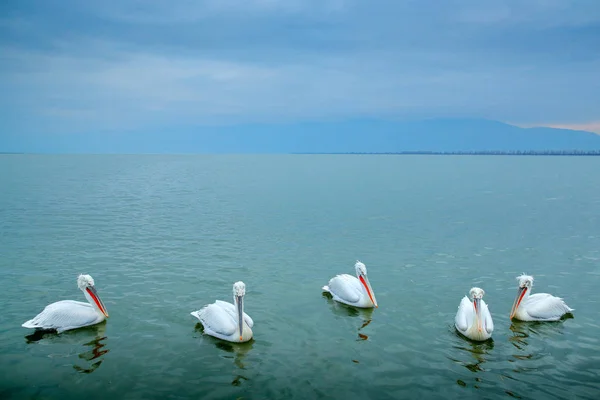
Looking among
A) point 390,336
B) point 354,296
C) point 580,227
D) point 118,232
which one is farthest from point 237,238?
point 580,227

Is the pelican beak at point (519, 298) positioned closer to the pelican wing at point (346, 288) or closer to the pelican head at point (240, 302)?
the pelican wing at point (346, 288)

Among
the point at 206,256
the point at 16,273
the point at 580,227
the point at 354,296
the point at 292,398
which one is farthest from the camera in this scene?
the point at 580,227

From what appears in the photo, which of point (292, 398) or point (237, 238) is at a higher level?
point (237, 238)

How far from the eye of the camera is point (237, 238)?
21.6 meters

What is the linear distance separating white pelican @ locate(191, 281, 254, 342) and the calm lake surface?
220 mm

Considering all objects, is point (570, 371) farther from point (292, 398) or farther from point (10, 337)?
point (10, 337)

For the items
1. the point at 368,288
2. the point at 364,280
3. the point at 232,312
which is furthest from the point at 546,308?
the point at 232,312

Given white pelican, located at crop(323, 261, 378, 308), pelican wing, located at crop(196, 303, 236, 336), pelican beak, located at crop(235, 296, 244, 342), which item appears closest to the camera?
pelican beak, located at crop(235, 296, 244, 342)

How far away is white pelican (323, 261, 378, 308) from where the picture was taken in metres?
12.7

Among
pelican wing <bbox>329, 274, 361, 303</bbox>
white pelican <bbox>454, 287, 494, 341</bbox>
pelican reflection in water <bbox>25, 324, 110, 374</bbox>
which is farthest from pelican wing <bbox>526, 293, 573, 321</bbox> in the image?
pelican reflection in water <bbox>25, 324, 110, 374</bbox>

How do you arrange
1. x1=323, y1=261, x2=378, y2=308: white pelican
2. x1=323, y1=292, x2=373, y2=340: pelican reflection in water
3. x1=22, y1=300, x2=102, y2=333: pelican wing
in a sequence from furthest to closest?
x1=323, y1=261, x2=378, y2=308: white pelican → x1=323, y1=292, x2=373, y2=340: pelican reflection in water → x1=22, y1=300, x2=102, y2=333: pelican wing

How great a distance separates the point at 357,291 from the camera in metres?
12.9

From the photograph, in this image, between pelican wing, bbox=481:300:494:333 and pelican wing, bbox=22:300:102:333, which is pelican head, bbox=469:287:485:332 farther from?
pelican wing, bbox=22:300:102:333

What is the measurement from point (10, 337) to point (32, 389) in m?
2.51
